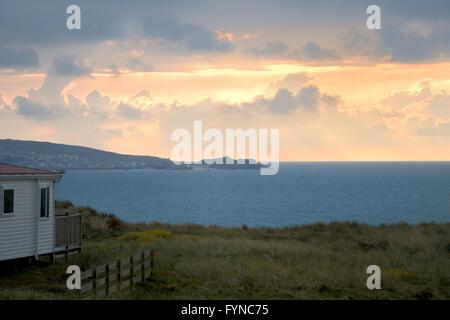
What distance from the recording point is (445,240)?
32688 mm

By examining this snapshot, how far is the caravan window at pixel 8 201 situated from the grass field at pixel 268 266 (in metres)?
2.42

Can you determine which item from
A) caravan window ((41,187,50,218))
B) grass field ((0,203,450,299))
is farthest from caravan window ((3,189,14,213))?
grass field ((0,203,450,299))

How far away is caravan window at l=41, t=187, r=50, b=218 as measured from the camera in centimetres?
2499

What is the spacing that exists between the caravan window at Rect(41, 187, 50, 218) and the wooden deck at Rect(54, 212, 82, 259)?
104 centimetres

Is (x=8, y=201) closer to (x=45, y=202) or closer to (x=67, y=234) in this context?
(x=45, y=202)

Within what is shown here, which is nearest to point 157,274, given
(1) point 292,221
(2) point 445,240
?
(2) point 445,240

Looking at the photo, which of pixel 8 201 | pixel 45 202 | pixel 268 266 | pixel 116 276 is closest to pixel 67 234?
pixel 45 202

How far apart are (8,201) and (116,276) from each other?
19.9 feet

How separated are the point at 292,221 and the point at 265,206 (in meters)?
28.4

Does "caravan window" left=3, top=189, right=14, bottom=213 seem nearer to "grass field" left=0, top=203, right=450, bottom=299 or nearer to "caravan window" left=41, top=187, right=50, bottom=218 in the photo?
"caravan window" left=41, top=187, right=50, bottom=218

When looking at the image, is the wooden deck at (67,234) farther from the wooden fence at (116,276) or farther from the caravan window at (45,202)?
the wooden fence at (116,276)

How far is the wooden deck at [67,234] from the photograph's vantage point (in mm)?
26375

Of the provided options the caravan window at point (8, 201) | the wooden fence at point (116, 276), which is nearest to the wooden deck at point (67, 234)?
the caravan window at point (8, 201)
